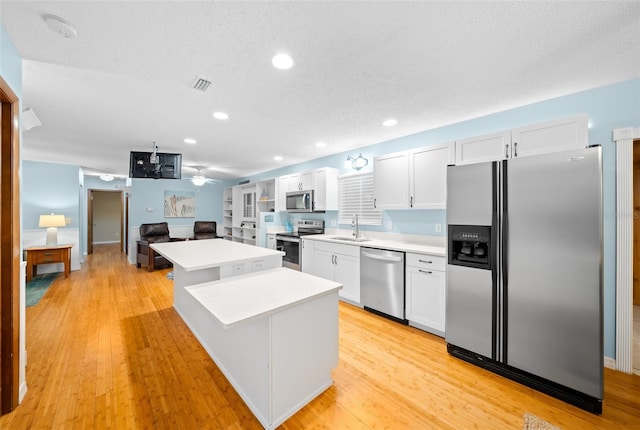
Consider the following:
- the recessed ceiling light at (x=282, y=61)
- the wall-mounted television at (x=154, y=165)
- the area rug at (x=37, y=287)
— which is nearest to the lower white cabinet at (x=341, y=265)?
the recessed ceiling light at (x=282, y=61)

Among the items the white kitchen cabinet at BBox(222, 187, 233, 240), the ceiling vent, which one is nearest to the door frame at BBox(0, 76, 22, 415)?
the ceiling vent

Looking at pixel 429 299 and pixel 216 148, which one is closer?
pixel 429 299

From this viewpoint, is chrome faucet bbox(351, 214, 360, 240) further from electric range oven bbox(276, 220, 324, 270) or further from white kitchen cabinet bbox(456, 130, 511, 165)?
white kitchen cabinet bbox(456, 130, 511, 165)

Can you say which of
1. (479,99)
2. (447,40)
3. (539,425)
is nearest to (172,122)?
(447,40)

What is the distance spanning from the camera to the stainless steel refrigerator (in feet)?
5.72

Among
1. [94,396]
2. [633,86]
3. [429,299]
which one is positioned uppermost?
[633,86]

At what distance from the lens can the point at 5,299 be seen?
1616 millimetres

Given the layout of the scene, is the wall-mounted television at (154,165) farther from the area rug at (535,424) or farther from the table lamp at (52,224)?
the area rug at (535,424)

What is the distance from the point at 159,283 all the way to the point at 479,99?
231 inches

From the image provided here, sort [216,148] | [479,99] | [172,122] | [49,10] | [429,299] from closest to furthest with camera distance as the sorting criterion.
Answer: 1. [49,10]
2. [479,99]
3. [429,299]
4. [172,122]
5. [216,148]

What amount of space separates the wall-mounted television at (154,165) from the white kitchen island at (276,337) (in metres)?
3.26

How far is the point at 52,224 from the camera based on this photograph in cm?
499

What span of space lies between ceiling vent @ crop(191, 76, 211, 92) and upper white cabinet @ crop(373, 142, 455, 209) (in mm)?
2325

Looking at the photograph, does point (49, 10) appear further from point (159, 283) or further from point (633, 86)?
point (159, 283)
